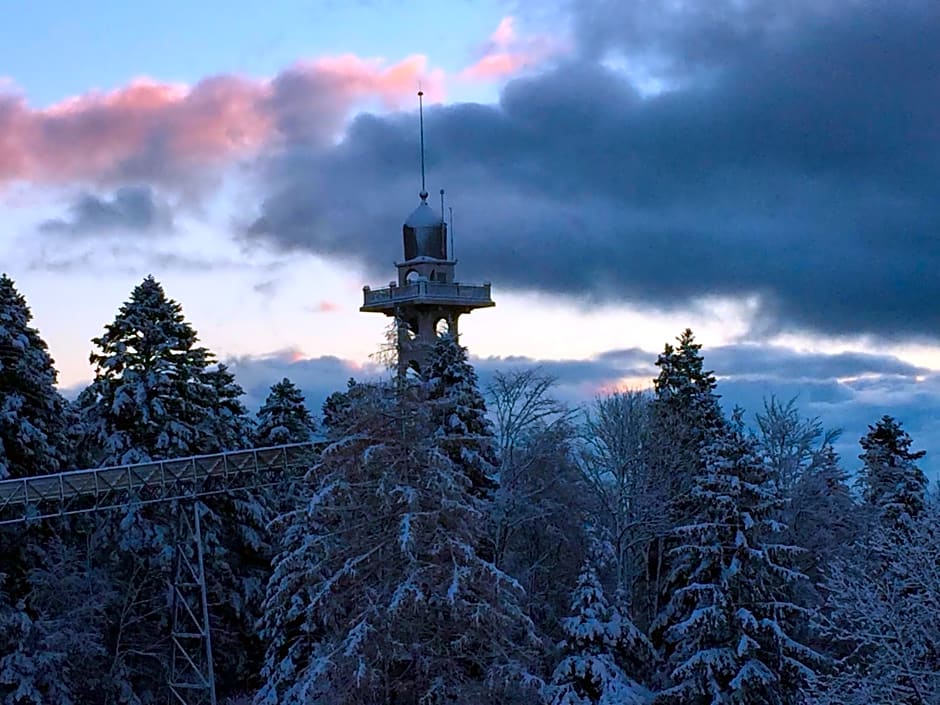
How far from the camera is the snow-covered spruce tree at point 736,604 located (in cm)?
3588

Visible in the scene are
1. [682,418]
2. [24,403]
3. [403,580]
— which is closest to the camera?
[403,580]

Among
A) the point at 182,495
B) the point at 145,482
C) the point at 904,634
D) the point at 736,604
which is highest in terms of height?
the point at 145,482

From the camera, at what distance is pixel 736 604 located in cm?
3691

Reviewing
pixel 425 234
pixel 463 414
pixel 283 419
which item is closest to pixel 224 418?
pixel 283 419

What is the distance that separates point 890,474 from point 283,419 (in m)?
27.9

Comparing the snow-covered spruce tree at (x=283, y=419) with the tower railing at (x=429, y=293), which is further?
the tower railing at (x=429, y=293)

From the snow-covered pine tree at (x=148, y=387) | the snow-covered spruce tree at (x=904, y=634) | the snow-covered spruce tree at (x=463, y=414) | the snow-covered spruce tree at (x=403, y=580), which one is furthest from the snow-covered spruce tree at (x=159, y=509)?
the snow-covered spruce tree at (x=904, y=634)

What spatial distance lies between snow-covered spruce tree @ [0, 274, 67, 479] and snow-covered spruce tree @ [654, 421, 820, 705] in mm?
21415

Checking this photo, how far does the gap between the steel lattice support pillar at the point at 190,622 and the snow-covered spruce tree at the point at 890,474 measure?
27.6m

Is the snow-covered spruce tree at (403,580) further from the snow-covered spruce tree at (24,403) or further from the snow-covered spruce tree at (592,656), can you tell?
the snow-covered spruce tree at (24,403)

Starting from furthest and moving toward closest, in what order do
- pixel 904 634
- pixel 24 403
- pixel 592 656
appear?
1. pixel 24 403
2. pixel 592 656
3. pixel 904 634

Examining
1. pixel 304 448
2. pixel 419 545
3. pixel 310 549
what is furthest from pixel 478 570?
pixel 304 448

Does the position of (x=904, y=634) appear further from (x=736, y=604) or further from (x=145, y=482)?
(x=145, y=482)

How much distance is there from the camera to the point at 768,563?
36969 mm
